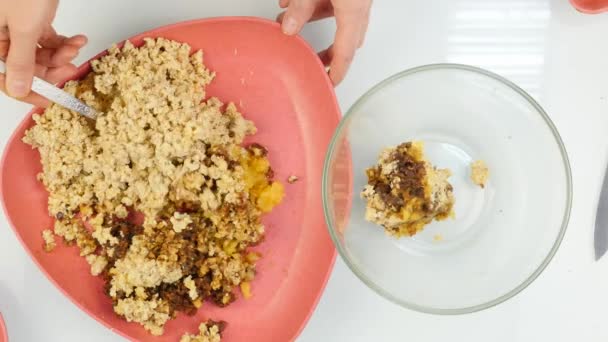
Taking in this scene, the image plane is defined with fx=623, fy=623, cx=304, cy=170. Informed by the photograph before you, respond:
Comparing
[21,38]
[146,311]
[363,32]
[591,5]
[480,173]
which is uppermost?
[591,5]

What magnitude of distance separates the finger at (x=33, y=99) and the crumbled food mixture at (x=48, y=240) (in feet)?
0.63

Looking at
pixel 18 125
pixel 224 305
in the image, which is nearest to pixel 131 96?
pixel 18 125

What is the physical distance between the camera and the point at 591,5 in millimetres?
992

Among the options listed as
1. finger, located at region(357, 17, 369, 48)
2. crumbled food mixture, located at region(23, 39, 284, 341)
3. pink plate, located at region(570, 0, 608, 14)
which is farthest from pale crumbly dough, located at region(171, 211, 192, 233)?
pink plate, located at region(570, 0, 608, 14)

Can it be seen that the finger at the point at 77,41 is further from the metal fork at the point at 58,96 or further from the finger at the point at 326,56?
the finger at the point at 326,56

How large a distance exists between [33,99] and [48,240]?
22 cm

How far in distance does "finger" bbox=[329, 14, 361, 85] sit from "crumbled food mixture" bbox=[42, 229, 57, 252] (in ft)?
1.59

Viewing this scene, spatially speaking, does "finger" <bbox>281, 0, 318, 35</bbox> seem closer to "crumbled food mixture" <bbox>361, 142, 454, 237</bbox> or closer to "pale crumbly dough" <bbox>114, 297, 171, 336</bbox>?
"crumbled food mixture" <bbox>361, 142, 454, 237</bbox>

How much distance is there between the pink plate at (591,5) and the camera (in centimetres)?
99

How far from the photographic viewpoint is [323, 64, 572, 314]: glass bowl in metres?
0.92

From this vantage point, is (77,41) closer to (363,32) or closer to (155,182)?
(155,182)

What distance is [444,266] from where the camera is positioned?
0.94 meters

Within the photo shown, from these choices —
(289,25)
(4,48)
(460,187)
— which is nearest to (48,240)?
(4,48)

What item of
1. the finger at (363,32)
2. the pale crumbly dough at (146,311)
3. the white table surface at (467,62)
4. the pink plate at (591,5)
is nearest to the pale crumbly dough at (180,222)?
the pale crumbly dough at (146,311)
